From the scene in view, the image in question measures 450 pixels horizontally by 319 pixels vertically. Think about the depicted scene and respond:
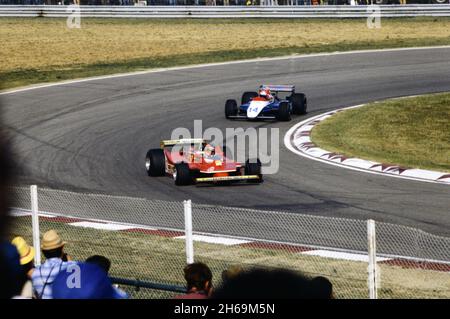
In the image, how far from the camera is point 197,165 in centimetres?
1708

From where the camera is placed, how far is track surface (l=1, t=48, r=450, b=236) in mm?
15234

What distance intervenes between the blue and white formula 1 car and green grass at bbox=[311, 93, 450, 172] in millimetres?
1020

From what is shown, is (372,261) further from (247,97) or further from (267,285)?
(247,97)

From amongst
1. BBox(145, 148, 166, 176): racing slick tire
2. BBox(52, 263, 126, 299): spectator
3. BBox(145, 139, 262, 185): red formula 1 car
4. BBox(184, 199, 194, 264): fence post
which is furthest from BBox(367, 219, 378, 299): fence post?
BBox(145, 148, 166, 176): racing slick tire

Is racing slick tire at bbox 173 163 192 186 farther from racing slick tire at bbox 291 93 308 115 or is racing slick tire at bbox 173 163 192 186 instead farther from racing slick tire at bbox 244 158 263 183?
racing slick tire at bbox 291 93 308 115

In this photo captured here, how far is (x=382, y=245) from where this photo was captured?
10.3 m

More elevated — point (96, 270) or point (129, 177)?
point (96, 270)

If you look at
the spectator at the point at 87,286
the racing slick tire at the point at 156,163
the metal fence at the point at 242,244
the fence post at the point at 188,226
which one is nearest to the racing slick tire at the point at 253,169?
the racing slick tire at the point at 156,163

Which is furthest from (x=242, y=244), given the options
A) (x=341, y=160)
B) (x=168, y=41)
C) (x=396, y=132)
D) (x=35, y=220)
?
(x=168, y=41)

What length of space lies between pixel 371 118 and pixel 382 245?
13.9m
